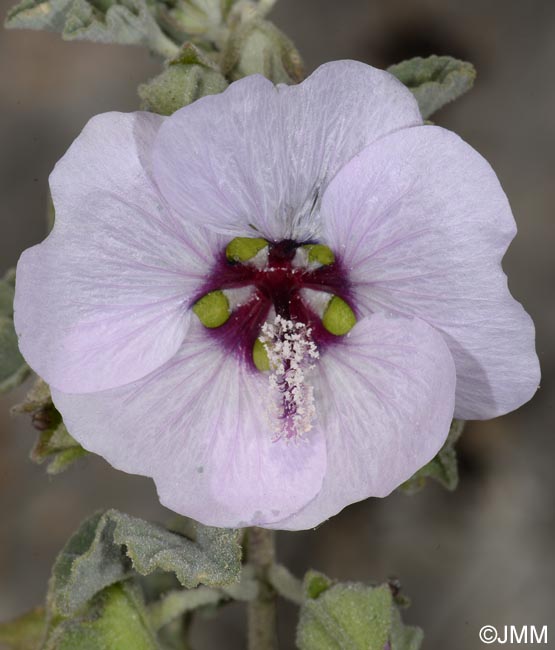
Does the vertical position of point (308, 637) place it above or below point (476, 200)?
below

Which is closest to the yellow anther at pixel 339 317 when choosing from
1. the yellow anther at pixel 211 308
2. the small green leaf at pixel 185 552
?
the yellow anther at pixel 211 308

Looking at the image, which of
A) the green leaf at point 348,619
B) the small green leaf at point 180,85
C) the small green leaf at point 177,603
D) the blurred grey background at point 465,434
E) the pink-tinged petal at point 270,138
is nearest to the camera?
the pink-tinged petal at point 270,138

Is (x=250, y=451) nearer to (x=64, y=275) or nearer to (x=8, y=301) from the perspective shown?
(x=64, y=275)

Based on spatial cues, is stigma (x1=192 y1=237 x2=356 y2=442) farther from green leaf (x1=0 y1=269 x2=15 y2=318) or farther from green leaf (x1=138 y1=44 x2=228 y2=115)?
green leaf (x1=0 y1=269 x2=15 y2=318)

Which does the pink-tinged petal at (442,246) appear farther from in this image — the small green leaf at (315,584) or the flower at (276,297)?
the small green leaf at (315,584)

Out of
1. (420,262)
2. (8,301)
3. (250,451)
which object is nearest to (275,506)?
(250,451)
